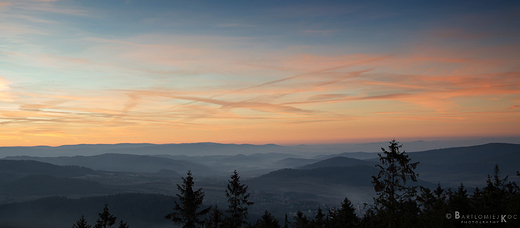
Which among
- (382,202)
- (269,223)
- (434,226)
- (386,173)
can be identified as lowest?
(269,223)

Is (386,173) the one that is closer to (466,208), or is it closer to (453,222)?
(453,222)

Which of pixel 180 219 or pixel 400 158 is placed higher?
pixel 400 158

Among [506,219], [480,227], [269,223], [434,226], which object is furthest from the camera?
[269,223]

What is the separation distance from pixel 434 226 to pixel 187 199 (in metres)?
20.5

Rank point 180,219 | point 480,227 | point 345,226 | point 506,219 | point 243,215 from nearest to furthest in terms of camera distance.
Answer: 1. point 480,227
2. point 506,219
3. point 180,219
4. point 243,215
5. point 345,226

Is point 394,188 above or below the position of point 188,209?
above

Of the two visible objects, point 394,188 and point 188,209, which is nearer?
point 394,188

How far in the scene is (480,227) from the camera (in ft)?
61.0

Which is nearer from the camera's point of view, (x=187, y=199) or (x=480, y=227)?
(x=480, y=227)

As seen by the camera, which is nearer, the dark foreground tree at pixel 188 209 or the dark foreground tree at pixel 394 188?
the dark foreground tree at pixel 394 188

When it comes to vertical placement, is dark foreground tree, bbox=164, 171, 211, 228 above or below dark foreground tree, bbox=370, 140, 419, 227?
below

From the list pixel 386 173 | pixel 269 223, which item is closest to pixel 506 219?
pixel 386 173

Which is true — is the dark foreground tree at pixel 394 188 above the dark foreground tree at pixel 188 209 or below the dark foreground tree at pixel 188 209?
above

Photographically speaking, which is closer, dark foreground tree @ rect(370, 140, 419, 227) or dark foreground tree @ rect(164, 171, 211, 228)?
dark foreground tree @ rect(370, 140, 419, 227)
